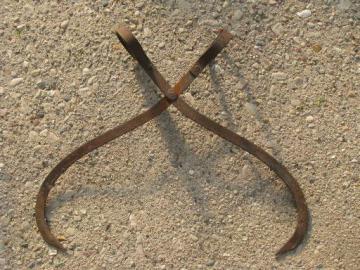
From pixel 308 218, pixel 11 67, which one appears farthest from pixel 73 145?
pixel 308 218

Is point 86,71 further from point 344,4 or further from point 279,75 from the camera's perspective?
point 344,4

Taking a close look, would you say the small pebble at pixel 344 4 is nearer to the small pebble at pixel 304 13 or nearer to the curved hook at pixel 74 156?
the small pebble at pixel 304 13

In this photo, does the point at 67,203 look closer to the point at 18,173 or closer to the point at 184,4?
the point at 18,173

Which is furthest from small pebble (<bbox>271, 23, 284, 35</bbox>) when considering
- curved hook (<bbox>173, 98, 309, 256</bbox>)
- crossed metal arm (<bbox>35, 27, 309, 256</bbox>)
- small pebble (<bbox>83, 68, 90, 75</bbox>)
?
small pebble (<bbox>83, 68, 90, 75</bbox>)

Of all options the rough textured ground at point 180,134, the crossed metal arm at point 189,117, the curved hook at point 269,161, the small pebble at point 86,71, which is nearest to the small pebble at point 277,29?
the rough textured ground at point 180,134

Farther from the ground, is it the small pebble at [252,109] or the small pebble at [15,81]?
the small pebble at [15,81]

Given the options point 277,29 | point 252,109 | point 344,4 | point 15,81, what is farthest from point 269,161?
point 15,81
